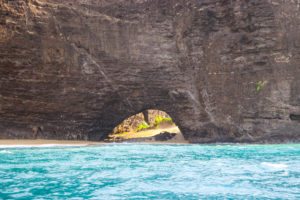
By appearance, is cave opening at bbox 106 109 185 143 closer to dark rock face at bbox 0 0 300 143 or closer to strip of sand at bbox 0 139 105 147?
dark rock face at bbox 0 0 300 143

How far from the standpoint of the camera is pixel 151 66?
48.4 feet

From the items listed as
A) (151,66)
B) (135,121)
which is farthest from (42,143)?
(135,121)

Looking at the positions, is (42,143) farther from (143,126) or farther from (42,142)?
(143,126)

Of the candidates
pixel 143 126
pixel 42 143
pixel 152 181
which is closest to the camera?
pixel 152 181

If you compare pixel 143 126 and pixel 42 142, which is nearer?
pixel 42 142

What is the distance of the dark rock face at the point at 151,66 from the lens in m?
13.5

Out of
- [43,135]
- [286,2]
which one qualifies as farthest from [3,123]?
[286,2]

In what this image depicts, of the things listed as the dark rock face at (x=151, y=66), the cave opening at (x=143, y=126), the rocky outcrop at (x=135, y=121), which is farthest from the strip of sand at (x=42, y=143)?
the rocky outcrop at (x=135, y=121)

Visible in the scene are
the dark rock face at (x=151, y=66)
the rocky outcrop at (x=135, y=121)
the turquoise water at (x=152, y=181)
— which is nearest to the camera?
the turquoise water at (x=152, y=181)

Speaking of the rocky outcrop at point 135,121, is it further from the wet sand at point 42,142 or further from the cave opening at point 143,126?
the wet sand at point 42,142

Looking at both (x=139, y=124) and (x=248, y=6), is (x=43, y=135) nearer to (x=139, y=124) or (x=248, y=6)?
(x=139, y=124)

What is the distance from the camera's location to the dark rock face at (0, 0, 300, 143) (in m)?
13.5

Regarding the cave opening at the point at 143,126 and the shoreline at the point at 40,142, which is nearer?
the shoreline at the point at 40,142

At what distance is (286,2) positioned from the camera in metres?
13.9
